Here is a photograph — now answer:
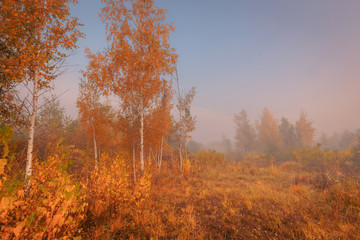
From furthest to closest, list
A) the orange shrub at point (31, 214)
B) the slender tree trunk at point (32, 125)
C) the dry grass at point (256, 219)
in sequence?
1. the slender tree trunk at point (32, 125)
2. the dry grass at point (256, 219)
3. the orange shrub at point (31, 214)

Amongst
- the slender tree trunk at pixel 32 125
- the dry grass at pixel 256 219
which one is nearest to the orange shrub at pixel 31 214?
the dry grass at pixel 256 219

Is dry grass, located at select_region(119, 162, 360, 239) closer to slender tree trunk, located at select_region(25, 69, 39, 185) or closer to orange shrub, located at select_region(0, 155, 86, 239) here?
orange shrub, located at select_region(0, 155, 86, 239)

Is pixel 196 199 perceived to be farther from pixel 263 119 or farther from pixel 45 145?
pixel 263 119

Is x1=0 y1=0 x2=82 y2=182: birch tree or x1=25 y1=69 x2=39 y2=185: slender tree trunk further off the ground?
x1=0 y1=0 x2=82 y2=182: birch tree

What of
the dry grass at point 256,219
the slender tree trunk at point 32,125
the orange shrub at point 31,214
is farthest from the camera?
the slender tree trunk at point 32,125

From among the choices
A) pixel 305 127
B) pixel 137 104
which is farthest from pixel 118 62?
pixel 305 127

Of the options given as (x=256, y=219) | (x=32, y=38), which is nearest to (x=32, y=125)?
(x=32, y=38)

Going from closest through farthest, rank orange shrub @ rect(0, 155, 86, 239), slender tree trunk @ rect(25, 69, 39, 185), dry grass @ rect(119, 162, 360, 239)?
orange shrub @ rect(0, 155, 86, 239)
dry grass @ rect(119, 162, 360, 239)
slender tree trunk @ rect(25, 69, 39, 185)

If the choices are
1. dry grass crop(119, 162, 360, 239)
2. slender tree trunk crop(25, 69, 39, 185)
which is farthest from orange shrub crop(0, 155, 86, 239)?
slender tree trunk crop(25, 69, 39, 185)

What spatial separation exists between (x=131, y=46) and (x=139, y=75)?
4.22ft

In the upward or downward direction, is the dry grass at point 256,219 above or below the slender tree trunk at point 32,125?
below

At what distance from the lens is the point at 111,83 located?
Result: 5.88 meters

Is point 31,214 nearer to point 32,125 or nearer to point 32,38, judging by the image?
point 32,125

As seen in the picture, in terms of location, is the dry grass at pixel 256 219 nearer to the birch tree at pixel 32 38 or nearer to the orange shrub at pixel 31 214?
the orange shrub at pixel 31 214
